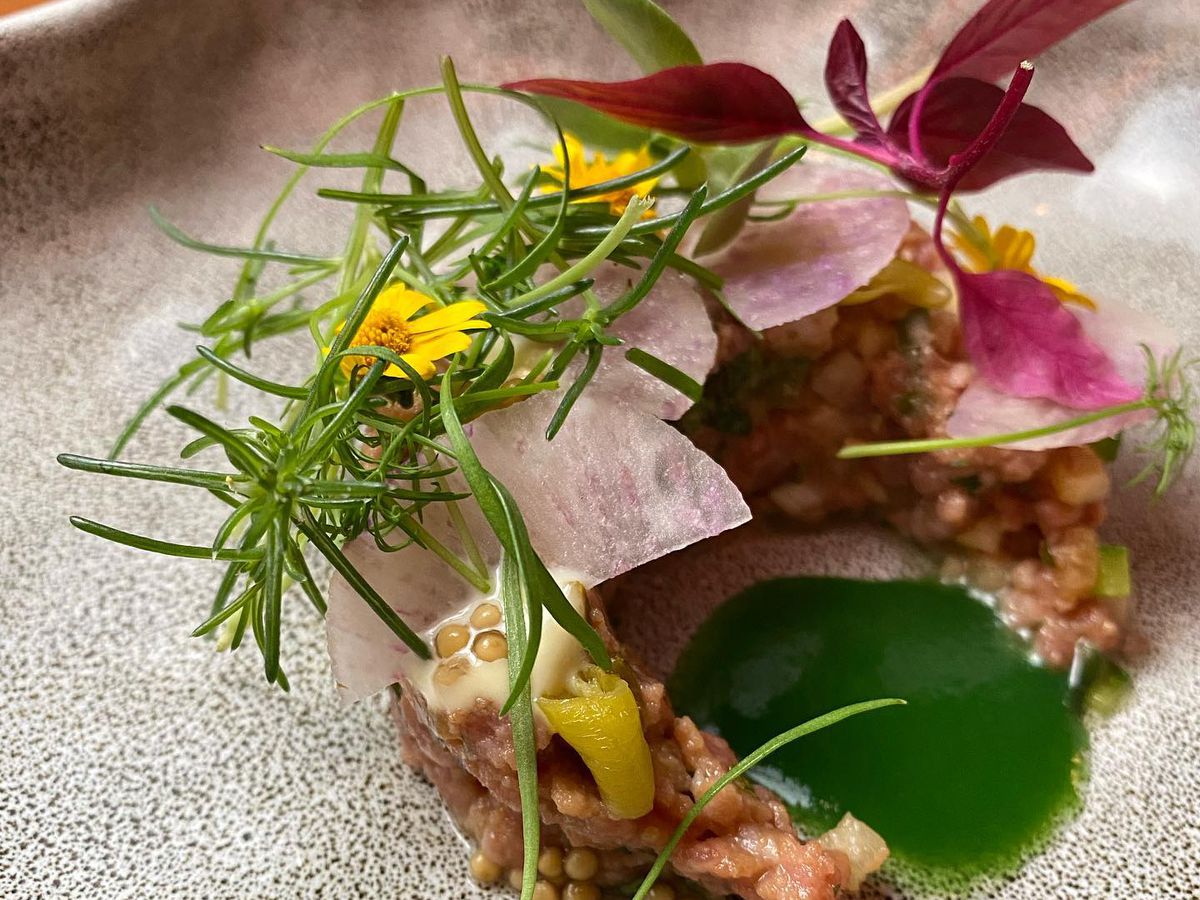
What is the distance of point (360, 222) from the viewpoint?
149 cm

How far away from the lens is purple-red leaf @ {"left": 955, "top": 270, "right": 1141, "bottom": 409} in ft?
4.82

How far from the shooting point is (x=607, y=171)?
1.57 meters

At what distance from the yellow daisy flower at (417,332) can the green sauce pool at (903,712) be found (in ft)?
2.14

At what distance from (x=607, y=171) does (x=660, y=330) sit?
34cm

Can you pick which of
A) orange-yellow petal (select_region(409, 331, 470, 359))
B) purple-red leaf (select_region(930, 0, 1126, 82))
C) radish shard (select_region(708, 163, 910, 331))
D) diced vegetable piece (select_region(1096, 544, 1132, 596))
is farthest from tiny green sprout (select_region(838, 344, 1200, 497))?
orange-yellow petal (select_region(409, 331, 470, 359))

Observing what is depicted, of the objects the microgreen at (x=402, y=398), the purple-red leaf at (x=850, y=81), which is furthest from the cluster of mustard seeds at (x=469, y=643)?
the purple-red leaf at (x=850, y=81)

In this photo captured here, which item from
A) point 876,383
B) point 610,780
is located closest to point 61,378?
point 610,780

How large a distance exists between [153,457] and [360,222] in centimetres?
58

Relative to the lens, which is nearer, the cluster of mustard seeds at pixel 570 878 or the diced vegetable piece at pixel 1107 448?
the cluster of mustard seeds at pixel 570 878

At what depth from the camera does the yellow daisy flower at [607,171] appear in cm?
150

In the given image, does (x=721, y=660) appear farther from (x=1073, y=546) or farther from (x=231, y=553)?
(x=231, y=553)

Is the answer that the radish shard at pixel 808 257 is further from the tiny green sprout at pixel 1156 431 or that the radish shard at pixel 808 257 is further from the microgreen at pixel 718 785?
the microgreen at pixel 718 785

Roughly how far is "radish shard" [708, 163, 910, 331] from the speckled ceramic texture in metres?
0.46

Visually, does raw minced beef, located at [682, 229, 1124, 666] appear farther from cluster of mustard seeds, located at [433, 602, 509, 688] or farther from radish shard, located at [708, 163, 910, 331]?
cluster of mustard seeds, located at [433, 602, 509, 688]
